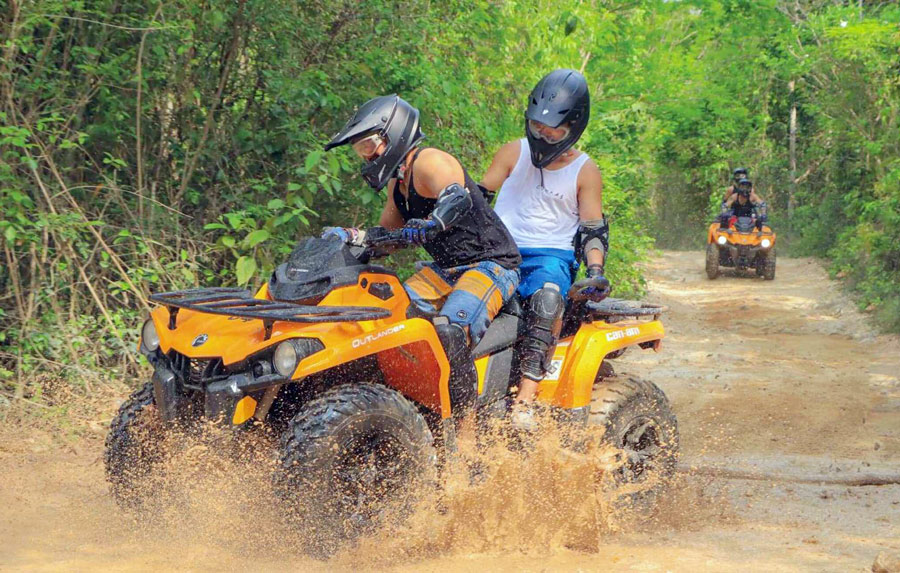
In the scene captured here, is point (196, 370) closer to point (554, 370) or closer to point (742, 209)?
point (554, 370)

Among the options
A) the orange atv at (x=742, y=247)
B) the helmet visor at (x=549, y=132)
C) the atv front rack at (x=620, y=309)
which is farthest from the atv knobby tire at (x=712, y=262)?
the helmet visor at (x=549, y=132)

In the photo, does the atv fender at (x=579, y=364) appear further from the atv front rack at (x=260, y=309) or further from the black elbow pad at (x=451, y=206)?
the atv front rack at (x=260, y=309)

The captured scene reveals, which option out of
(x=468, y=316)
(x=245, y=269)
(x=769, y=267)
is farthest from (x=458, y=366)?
(x=769, y=267)

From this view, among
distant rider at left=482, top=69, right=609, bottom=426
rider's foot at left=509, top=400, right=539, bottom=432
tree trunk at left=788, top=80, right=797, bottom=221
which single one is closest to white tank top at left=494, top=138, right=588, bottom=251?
distant rider at left=482, top=69, right=609, bottom=426

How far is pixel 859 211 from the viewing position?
67.2ft

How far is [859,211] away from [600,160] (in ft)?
32.2

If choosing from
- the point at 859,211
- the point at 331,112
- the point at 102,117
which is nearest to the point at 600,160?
the point at 331,112

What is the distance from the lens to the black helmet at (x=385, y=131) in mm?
4652

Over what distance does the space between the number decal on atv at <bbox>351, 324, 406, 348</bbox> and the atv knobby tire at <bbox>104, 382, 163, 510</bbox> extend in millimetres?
942

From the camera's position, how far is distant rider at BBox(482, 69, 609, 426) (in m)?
5.34

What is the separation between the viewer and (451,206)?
177 inches

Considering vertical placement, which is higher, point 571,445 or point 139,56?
point 139,56

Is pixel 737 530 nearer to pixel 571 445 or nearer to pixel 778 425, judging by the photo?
pixel 571 445

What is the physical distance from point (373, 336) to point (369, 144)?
93 centimetres
